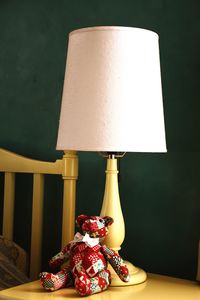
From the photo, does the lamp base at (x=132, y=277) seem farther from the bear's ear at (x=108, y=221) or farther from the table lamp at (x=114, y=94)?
the table lamp at (x=114, y=94)

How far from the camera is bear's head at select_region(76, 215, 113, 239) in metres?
1.44

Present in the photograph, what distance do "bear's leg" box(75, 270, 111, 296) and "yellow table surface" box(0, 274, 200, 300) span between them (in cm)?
2

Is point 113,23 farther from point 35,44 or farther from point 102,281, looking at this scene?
point 102,281

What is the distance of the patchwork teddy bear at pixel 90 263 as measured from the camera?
1411 millimetres

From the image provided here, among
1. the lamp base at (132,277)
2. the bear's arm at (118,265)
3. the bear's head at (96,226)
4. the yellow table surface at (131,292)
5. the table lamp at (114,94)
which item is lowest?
the yellow table surface at (131,292)

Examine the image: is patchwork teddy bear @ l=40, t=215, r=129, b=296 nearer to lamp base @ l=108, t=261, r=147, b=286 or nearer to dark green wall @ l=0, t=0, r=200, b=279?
lamp base @ l=108, t=261, r=147, b=286

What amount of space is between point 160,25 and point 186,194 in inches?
22.7

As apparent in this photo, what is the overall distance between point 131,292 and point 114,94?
21.3 inches

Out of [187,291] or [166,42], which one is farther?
[166,42]

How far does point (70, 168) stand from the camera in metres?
1.78

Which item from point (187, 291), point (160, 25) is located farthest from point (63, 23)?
point (187, 291)

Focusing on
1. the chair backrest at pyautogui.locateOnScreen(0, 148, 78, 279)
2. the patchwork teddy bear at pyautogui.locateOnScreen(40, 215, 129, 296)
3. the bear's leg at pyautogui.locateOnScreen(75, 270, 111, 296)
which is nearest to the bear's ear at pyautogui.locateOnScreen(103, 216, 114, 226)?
the patchwork teddy bear at pyautogui.locateOnScreen(40, 215, 129, 296)

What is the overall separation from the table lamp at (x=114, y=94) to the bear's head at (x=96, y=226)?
0.20m

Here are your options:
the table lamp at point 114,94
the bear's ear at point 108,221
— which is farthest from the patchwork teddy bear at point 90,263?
the table lamp at point 114,94
